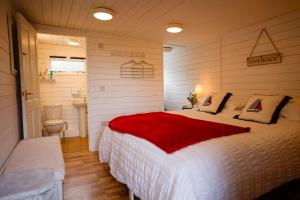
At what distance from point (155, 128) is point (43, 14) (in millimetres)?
2408

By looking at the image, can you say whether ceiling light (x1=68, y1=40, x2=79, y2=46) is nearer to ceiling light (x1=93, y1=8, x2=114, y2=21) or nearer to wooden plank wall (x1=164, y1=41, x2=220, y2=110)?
ceiling light (x1=93, y1=8, x2=114, y2=21)

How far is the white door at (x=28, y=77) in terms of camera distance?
2.49 meters

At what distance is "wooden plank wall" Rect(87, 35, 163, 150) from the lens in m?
3.85

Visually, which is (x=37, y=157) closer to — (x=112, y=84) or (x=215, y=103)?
(x=112, y=84)

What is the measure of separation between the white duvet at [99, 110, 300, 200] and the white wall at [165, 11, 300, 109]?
1.05 m

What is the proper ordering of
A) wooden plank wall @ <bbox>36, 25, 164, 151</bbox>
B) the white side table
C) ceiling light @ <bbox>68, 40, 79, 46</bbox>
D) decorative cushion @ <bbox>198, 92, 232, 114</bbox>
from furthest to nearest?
ceiling light @ <bbox>68, 40, 79, 46</bbox>, wooden plank wall @ <bbox>36, 25, 164, 151</bbox>, decorative cushion @ <bbox>198, 92, 232, 114</bbox>, the white side table

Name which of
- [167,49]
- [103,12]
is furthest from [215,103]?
[167,49]

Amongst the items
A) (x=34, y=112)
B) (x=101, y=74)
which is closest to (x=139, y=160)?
(x=34, y=112)

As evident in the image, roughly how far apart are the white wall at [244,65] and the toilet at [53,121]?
3.05 metres

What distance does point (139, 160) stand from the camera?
6.14 feet

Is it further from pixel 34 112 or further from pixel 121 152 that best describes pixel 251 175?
pixel 34 112

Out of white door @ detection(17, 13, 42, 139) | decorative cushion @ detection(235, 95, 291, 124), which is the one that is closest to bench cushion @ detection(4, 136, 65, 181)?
white door @ detection(17, 13, 42, 139)

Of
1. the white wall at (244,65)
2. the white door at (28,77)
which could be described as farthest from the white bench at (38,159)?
the white wall at (244,65)

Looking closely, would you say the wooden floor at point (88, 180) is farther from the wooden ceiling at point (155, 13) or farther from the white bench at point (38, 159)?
the wooden ceiling at point (155, 13)
